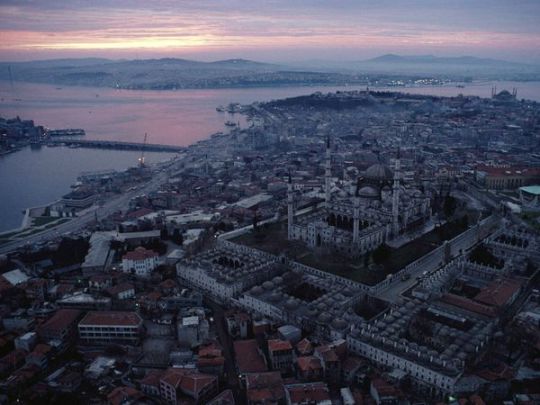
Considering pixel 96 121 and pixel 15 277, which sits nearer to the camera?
pixel 15 277

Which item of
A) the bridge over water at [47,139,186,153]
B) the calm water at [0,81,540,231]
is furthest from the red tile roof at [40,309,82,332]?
the bridge over water at [47,139,186,153]

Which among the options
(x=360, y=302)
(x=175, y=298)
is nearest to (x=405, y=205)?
(x=360, y=302)

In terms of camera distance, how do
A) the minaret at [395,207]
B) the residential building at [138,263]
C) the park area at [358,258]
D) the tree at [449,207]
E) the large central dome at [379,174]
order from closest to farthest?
the park area at [358,258], the residential building at [138,263], the minaret at [395,207], the tree at [449,207], the large central dome at [379,174]

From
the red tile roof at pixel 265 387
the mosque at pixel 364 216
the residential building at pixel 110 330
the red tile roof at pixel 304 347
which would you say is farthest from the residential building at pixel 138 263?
the red tile roof at pixel 265 387

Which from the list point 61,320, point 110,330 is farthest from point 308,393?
point 61,320

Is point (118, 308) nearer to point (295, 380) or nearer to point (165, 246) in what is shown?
point (165, 246)

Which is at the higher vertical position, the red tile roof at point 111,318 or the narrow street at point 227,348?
the red tile roof at point 111,318

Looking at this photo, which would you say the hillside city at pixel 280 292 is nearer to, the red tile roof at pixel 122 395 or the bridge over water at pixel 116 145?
the red tile roof at pixel 122 395

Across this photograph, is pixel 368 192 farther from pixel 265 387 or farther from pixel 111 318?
pixel 265 387
